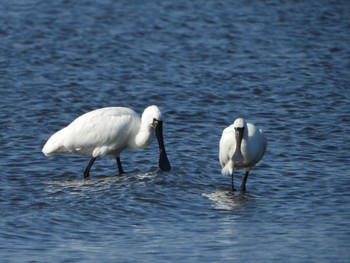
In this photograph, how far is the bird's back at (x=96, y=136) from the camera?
12.8 metres

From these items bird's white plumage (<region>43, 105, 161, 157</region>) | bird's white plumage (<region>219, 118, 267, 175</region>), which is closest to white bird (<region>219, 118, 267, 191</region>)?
bird's white plumage (<region>219, 118, 267, 175</region>)

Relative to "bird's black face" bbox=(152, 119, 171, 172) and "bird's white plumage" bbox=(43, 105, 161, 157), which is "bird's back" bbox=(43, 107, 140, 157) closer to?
"bird's white plumage" bbox=(43, 105, 161, 157)

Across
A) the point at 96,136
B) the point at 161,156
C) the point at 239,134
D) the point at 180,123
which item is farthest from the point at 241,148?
the point at 180,123

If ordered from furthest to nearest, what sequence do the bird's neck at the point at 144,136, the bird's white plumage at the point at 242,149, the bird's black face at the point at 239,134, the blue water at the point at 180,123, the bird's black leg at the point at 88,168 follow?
the bird's neck at the point at 144,136 → the bird's black leg at the point at 88,168 → the bird's white plumage at the point at 242,149 → the bird's black face at the point at 239,134 → the blue water at the point at 180,123

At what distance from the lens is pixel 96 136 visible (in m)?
12.8

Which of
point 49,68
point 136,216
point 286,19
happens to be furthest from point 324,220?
point 286,19

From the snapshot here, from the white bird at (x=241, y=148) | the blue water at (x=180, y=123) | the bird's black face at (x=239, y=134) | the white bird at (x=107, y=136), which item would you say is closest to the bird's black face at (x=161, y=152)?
the white bird at (x=107, y=136)

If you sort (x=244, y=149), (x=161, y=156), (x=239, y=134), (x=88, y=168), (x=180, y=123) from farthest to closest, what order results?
(x=180, y=123) < (x=161, y=156) < (x=88, y=168) < (x=244, y=149) < (x=239, y=134)

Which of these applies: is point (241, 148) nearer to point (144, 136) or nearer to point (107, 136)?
point (144, 136)

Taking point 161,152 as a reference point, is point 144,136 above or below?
above

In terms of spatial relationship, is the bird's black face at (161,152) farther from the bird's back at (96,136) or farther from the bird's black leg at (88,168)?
the bird's black leg at (88,168)

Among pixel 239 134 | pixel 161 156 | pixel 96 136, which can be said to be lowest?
pixel 161 156

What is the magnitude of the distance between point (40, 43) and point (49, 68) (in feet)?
6.49

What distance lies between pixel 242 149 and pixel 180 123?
12.3 ft
